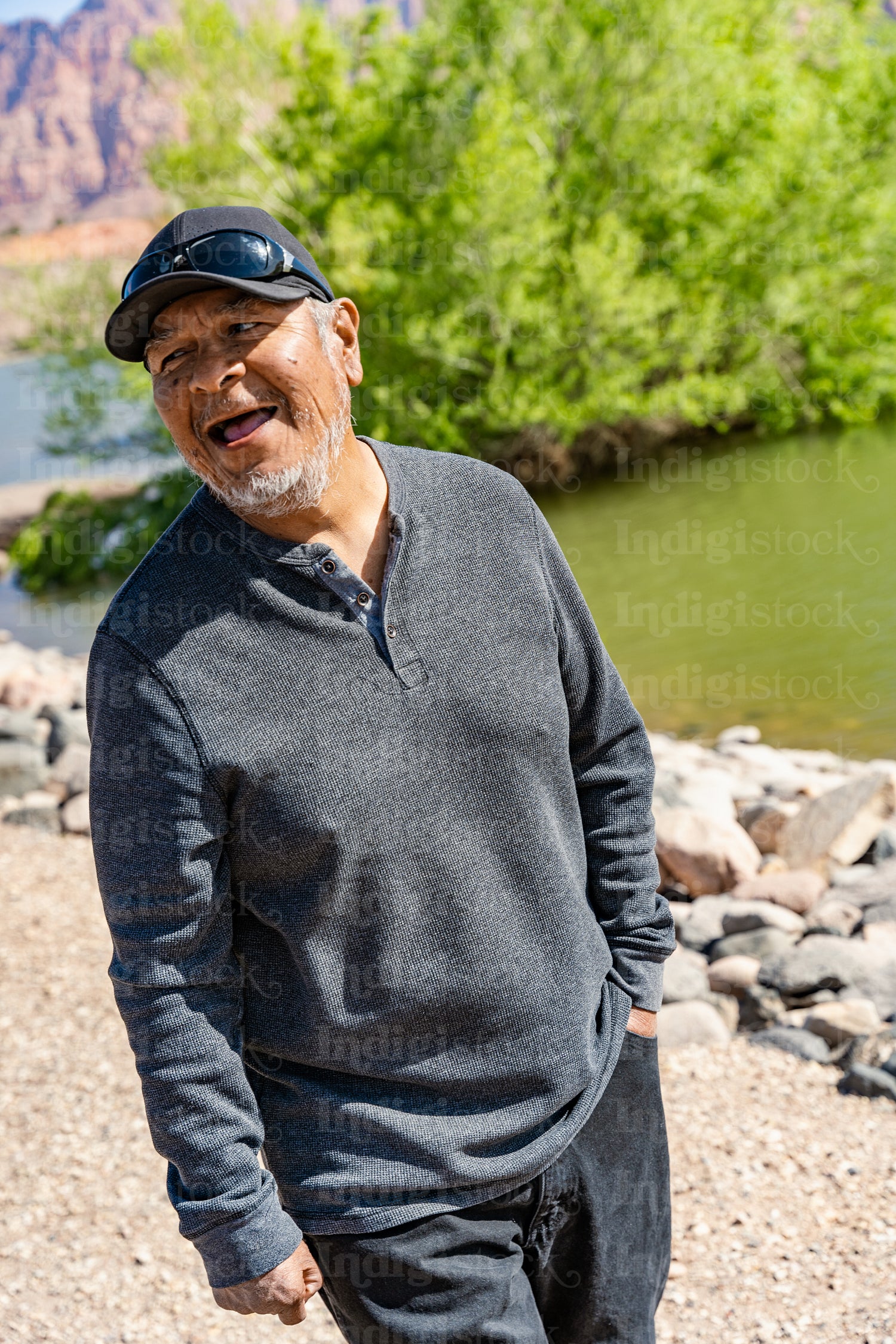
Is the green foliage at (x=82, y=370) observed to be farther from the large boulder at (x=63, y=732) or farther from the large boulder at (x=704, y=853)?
the large boulder at (x=704, y=853)

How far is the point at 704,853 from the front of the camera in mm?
5734

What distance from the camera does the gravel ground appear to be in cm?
309

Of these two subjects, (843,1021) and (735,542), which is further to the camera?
(735,542)

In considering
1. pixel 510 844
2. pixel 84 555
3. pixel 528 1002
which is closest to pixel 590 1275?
pixel 528 1002

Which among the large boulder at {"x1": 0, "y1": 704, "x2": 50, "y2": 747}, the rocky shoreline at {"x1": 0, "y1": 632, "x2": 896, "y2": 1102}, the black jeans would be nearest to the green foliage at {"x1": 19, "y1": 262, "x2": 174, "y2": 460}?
the large boulder at {"x1": 0, "y1": 704, "x2": 50, "y2": 747}

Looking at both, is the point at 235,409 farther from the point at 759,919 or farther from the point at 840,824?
the point at 840,824

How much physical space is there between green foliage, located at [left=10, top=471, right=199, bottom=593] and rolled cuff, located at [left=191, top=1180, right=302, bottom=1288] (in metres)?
18.1

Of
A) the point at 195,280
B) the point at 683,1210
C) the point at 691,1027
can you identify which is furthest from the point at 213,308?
the point at 691,1027

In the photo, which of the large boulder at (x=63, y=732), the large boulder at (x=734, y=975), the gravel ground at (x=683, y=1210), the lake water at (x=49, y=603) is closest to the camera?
the gravel ground at (x=683, y=1210)

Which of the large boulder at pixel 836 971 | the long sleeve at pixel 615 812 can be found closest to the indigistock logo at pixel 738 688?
the large boulder at pixel 836 971

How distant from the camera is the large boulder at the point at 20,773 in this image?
7740 millimetres

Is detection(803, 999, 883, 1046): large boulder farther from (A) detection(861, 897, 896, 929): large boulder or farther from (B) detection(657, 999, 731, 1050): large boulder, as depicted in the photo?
(A) detection(861, 897, 896, 929): large boulder

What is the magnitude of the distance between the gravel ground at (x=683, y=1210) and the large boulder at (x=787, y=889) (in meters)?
1.32

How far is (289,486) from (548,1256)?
1300mm
